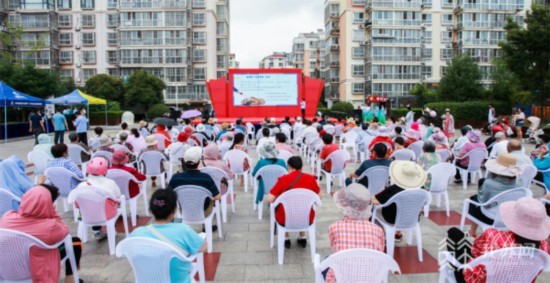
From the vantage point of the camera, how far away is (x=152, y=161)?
685 cm

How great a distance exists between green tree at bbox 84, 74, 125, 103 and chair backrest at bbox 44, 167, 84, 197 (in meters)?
34.0

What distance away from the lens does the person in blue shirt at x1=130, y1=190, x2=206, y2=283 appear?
2512mm

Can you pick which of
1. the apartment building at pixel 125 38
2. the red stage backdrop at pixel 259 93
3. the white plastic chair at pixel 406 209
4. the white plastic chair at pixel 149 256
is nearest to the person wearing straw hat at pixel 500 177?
the white plastic chair at pixel 406 209

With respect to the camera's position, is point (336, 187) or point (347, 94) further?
point (347, 94)

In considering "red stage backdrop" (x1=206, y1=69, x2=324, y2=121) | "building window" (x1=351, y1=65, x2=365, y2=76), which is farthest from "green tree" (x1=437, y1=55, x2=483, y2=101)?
"building window" (x1=351, y1=65, x2=365, y2=76)

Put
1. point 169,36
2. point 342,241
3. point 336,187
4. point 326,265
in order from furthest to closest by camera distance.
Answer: point 169,36
point 336,187
point 342,241
point 326,265

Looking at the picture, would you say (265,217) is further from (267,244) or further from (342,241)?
(342,241)

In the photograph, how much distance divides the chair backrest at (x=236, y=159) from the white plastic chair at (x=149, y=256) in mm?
4303

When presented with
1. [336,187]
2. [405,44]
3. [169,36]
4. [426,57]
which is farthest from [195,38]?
[336,187]

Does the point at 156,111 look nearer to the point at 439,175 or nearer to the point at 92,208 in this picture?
the point at 92,208

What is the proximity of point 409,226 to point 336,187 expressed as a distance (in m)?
3.79

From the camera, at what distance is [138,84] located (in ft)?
119

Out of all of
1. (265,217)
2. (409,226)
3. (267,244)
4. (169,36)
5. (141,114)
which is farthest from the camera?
(169,36)

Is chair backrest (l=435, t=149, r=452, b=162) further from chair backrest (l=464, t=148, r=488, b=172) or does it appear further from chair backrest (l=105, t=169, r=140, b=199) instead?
chair backrest (l=105, t=169, r=140, b=199)
